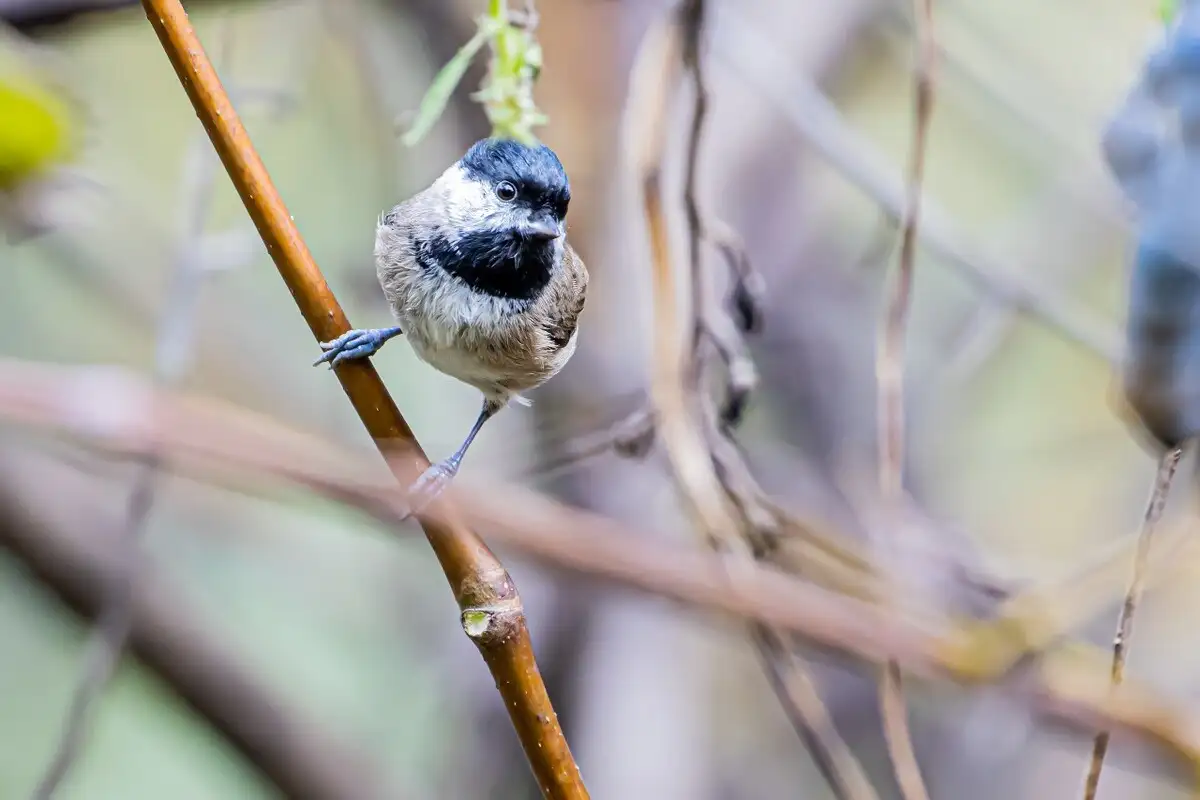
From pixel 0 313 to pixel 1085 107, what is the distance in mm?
2724

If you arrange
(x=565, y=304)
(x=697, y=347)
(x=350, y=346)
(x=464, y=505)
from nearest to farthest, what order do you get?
(x=464, y=505) → (x=350, y=346) → (x=697, y=347) → (x=565, y=304)

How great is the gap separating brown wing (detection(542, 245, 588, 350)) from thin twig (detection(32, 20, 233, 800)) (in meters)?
0.52

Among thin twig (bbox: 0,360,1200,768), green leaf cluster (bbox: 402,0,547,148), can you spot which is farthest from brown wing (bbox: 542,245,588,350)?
thin twig (bbox: 0,360,1200,768)

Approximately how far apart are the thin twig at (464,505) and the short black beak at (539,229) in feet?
3.46

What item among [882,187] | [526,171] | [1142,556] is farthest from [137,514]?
[882,187]

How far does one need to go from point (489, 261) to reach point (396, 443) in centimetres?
65

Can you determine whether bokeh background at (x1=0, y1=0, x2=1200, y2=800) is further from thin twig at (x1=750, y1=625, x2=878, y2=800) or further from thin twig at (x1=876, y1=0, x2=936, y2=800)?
thin twig at (x1=750, y1=625, x2=878, y2=800)

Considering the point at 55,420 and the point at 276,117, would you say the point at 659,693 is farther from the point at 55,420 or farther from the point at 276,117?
the point at 55,420

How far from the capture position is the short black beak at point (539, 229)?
1442mm

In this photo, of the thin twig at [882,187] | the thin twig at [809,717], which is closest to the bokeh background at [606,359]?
the thin twig at [882,187]

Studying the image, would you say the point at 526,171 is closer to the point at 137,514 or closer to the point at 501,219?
the point at 501,219

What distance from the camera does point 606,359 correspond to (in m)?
2.36

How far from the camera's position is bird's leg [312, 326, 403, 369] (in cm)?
97

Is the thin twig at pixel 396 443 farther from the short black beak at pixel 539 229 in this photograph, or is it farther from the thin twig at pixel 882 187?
the thin twig at pixel 882 187
